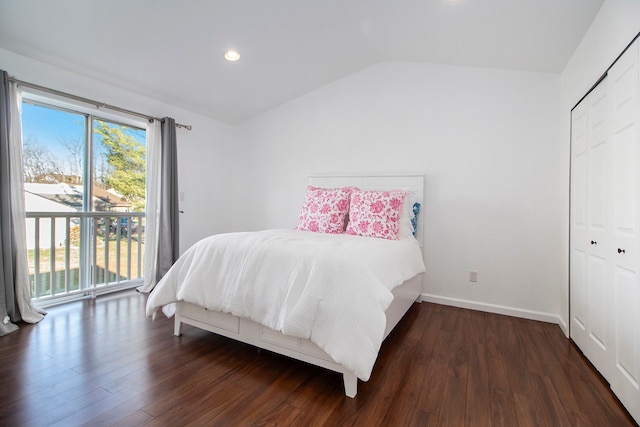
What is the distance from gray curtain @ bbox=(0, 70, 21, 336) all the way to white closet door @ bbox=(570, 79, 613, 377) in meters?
3.97

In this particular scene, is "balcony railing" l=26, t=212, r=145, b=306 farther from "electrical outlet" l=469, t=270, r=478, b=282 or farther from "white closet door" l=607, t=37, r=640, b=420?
"white closet door" l=607, t=37, r=640, b=420

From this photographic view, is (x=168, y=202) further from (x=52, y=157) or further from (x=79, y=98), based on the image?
(x=79, y=98)

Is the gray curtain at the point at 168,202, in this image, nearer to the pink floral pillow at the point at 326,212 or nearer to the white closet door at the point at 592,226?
the pink floral pillow at the point at 326,212

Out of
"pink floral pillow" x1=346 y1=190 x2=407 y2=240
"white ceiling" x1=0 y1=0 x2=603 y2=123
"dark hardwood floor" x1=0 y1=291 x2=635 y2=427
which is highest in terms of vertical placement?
"white ceiling" x1=0 y1=0 x2=603 y2=123

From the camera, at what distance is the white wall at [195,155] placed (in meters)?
2.95

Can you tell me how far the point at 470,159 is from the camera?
3002 mm

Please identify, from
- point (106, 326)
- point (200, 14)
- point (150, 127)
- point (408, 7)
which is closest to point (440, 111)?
point (408, 7)

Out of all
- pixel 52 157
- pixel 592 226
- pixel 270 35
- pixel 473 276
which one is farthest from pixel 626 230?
pixel 52 157

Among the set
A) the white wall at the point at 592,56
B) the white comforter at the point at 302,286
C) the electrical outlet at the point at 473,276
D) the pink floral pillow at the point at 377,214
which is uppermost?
the white wall at the point at 592,56

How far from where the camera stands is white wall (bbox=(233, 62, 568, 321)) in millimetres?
2717

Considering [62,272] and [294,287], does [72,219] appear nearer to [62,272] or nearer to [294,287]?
[62,272]

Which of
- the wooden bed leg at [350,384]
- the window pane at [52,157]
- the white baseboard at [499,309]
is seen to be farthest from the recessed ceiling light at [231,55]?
the white baseboard at [499,309]

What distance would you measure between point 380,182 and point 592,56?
191cm

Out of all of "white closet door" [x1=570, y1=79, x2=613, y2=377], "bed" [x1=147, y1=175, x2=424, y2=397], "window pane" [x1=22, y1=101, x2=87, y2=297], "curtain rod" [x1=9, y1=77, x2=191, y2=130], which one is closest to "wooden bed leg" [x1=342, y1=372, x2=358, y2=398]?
"bed" [x1=147, y1=175, x2=424, y2=397]
